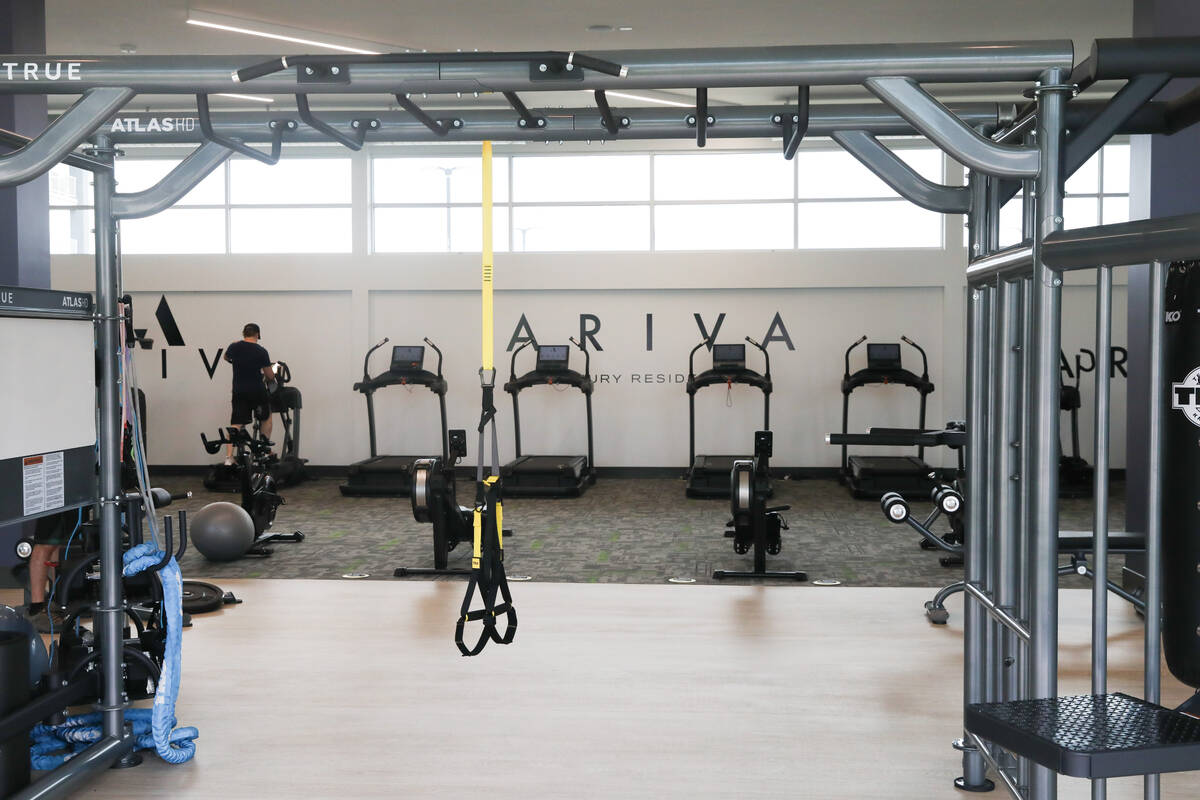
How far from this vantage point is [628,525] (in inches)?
307

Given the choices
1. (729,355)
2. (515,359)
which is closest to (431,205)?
(515,359)

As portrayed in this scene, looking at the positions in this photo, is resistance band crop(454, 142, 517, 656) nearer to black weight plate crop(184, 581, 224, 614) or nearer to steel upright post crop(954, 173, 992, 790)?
steel upright post crop(954, 173, 992, 790)

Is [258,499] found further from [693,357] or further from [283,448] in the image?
[693,357]

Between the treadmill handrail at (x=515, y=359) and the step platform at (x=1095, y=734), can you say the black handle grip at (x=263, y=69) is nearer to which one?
the step platform at (x=1095, y=734)

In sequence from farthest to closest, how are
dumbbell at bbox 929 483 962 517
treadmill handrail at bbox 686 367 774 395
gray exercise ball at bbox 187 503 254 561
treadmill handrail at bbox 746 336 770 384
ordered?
treadmill handrail at bbox 746 336 770 384, treadmill handrail at bbox 686 367 774 395, gray exercise ball at bbox 187 503 254 561, dumbbell at bbox 929 483 962 517

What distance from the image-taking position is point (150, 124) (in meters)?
3.05

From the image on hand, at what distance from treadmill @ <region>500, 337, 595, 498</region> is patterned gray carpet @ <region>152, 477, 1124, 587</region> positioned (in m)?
0.23

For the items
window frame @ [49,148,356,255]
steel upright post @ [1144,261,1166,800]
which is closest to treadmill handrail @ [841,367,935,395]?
window frame @ [49,148,356,255]

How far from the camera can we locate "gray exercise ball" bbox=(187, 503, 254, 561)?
626cm

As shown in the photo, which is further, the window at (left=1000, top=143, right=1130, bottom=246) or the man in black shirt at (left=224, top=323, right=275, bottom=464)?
the window at (left=1000, top=143, right=1130, bottom=246)

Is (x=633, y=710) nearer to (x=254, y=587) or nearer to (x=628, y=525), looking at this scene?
(x=254, y=587)

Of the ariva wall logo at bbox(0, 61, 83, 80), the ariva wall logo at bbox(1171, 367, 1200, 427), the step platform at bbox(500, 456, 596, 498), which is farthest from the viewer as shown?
the step platform at bbox(500, 456, 596, 498)

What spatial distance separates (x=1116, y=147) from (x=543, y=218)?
6171mm

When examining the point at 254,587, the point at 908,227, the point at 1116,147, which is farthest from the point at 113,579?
the point at 1116,147
